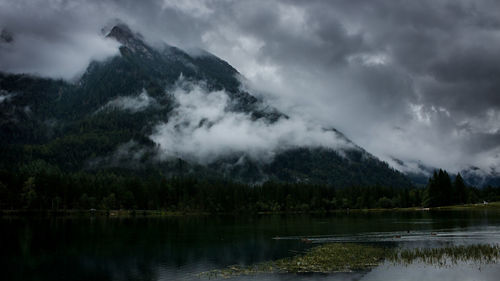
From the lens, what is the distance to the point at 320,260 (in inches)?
2286

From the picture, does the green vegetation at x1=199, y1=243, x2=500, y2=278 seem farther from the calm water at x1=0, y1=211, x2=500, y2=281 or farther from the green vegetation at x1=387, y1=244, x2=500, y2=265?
the calm water at x1=0, y1=211, x2=500, y2=281

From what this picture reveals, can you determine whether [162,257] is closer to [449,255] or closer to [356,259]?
[356,259]

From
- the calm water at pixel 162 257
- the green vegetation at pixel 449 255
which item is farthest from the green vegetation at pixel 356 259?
the calm water at pixel 162 257

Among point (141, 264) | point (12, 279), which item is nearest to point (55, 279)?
point (12, 279)

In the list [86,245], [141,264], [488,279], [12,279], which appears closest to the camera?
[488,279]

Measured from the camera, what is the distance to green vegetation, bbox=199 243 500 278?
53.0 meters

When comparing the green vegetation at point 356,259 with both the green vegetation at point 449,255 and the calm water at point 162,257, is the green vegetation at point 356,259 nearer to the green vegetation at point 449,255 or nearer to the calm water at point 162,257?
the green vegetation at point 449,255

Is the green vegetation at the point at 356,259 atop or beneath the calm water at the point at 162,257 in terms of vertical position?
atop

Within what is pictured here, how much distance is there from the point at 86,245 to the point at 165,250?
20.2 meters

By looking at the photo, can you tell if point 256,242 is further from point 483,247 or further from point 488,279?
point 488,279

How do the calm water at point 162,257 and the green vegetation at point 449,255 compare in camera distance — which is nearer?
the calm water at point 162,257

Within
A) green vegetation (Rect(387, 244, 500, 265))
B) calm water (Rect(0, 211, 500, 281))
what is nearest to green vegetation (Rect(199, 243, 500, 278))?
green vegetation (Rect(387, 244, 500, 265))

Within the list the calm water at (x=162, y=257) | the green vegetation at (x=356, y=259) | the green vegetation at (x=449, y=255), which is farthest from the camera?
the green vegetation at (x=449, y=255)

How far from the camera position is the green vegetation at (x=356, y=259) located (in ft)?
174
